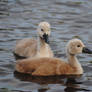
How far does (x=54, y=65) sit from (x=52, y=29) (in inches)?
157

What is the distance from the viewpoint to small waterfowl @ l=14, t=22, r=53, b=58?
1159cm

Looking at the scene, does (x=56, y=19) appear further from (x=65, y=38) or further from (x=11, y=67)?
(x=11, y=67)

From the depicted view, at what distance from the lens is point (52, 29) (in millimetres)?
14352

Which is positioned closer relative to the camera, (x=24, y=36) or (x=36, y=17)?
(x=24, y=36)

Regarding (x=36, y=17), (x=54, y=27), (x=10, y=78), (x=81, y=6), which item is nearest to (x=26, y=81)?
(x=10, y=78)

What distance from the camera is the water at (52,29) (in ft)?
32.4

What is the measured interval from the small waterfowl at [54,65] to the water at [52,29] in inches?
5.9

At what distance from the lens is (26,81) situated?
10133 mm

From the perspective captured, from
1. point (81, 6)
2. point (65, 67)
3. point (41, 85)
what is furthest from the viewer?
point (81, 6)

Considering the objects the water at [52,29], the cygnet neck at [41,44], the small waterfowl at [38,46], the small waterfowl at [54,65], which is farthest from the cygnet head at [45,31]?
the small waterfowl at [54,65]

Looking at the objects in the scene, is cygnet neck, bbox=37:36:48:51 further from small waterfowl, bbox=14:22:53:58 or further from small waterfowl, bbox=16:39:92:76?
small waterfowl, bbox=16:39:92:76

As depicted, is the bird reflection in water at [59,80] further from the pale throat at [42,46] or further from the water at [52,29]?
the pale throat at [42,46]

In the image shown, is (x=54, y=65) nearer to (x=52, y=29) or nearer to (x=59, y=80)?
(x=59, y=80)

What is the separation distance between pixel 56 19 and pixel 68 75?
16.8 feet
